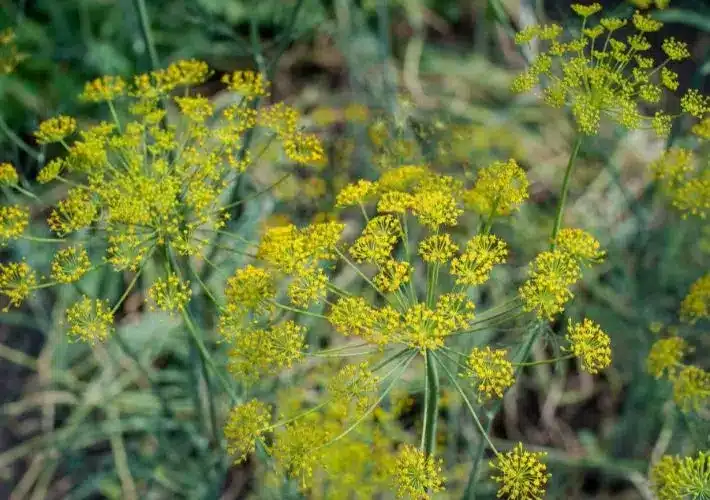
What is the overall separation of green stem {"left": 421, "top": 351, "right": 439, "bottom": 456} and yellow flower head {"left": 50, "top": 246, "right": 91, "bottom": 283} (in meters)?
0.80

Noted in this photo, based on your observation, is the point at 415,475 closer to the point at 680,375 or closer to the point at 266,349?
the point at 266,349

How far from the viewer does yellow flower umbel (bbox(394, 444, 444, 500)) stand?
1.82 meters

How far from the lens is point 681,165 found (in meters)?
2.37

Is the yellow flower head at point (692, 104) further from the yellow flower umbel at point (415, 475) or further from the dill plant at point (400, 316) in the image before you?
the yellow flower umbel at point (415, 475)

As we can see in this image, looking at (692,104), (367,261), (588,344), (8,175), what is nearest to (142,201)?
(8,175)

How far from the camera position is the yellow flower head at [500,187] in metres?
2.05

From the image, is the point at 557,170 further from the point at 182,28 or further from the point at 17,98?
the point at 17,98

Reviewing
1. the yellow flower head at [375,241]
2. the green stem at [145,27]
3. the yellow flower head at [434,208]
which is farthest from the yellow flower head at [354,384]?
the green stem at [145,27]

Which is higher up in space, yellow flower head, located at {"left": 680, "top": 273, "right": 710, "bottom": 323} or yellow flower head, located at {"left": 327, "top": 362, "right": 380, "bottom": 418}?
yellow flower head, located at {"left": 680, "top": 273, "right": 710, "bottom": 323}

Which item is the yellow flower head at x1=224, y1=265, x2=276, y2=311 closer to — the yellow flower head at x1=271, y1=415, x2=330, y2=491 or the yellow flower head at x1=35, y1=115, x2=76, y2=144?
the yellow flower head at x1=271, y1=415, x2=330, y2=491

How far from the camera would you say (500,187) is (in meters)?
2.06

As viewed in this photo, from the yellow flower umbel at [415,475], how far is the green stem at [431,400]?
0.03 meters

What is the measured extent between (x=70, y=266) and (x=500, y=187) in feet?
3.31

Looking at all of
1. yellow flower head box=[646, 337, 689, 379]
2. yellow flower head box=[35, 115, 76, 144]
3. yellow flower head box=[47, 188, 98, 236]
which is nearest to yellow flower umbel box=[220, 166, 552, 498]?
yellow flower head box=[47, 188, 98, 236]
